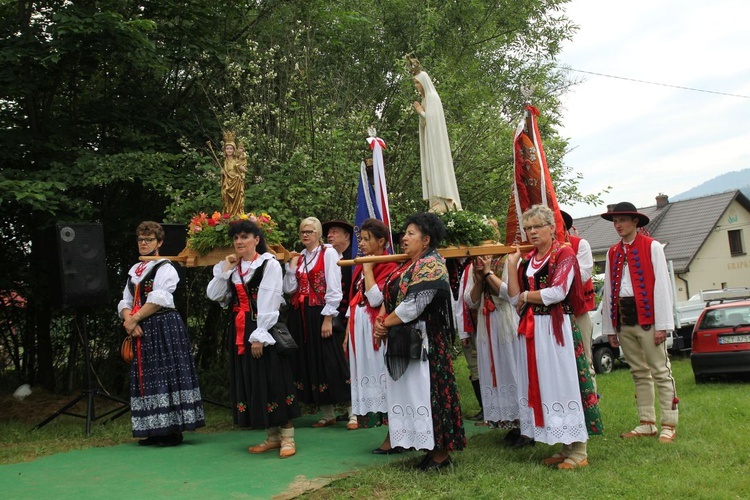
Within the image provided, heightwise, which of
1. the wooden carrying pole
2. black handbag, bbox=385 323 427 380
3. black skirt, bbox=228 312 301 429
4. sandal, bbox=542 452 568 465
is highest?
the wooden carrying pole

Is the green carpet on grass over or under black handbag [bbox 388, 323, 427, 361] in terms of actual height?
under

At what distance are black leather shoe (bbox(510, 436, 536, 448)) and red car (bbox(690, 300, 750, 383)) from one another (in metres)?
5.90

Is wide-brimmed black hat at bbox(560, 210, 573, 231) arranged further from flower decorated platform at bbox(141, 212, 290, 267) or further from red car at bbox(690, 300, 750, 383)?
red car at bbox(690, 300, 750, 383)

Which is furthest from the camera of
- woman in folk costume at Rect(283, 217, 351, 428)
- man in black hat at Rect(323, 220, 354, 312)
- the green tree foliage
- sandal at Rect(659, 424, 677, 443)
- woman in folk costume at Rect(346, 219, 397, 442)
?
the green tree foliage

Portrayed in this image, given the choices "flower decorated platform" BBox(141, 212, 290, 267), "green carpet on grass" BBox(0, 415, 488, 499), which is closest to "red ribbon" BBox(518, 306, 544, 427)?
"green carpet on grass" BBox(0, 415, 488, 499)

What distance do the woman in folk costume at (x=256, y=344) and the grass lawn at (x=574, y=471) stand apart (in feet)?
3.28

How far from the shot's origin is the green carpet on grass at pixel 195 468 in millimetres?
4727

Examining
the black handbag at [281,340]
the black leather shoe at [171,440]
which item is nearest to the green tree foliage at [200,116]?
the black handbag at [281,340]

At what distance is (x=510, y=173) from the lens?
1061 cm

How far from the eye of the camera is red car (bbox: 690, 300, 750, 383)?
10.2 metres

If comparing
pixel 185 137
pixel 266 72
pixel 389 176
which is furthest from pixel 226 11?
pixel 389 176

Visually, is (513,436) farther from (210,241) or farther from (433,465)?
(210,241)

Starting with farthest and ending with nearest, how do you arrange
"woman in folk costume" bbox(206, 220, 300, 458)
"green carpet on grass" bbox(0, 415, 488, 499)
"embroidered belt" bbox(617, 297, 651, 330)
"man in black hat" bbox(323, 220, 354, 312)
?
"man in black hat" bbox(323, 220, 354, 312) → "embroidered belt" bbox(617, 297, 651, 330) → "woman in folk costume" bbox(206, 220, 300, 458) → "green carpet on grass" bbox(0, 415, 488, 499)

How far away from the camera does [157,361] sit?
620 cm
